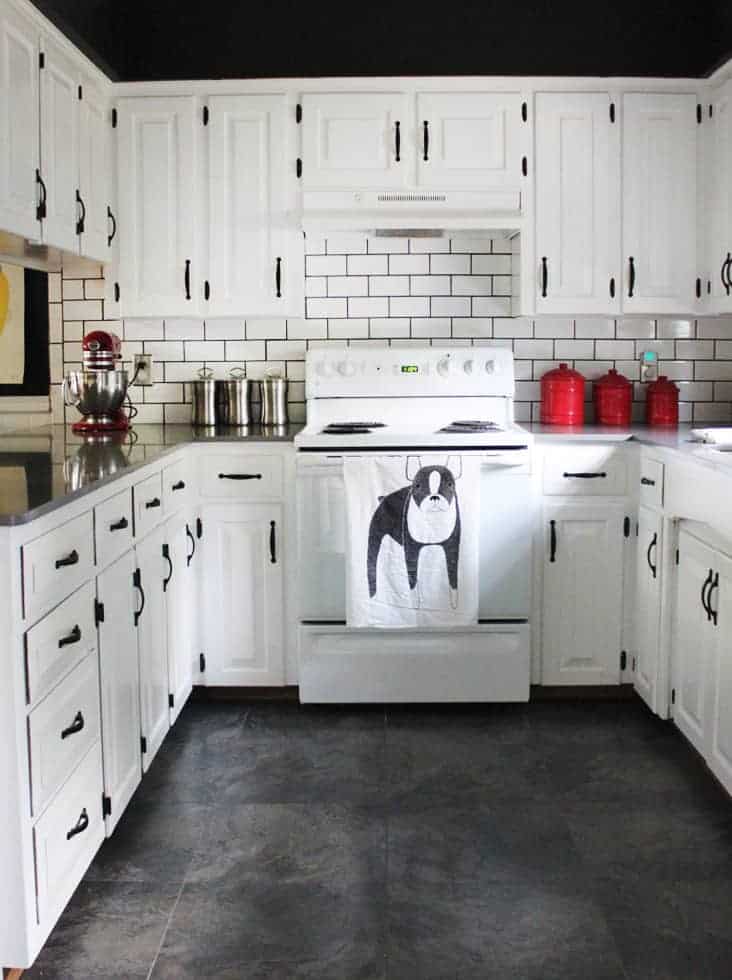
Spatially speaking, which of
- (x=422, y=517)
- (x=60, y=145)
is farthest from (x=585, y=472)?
(x=60, y=145)

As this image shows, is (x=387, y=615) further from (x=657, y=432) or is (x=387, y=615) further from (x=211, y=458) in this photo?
(x=657, y=432)

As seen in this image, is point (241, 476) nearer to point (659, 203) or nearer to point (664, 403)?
point (664, 403)

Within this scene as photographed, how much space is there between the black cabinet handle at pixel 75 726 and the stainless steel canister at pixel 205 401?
2.02 metres

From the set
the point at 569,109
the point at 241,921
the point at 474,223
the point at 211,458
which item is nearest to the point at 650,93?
the point at 569,109

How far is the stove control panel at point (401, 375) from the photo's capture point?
402cm

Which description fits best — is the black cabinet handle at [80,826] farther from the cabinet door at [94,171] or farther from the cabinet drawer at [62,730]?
the cabinet door at [94,171]

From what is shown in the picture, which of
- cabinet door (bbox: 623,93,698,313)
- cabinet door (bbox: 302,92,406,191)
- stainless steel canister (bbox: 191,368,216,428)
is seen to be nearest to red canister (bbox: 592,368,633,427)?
cabinet door (bbox: 623,93,698,313)

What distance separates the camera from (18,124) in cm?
298

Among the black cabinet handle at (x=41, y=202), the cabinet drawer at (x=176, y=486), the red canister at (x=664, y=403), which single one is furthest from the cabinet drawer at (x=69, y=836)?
the red canister at (x=664, y=403)

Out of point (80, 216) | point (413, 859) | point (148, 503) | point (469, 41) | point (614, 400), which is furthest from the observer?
point (614, 400)

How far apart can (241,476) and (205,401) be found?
0.60 meters

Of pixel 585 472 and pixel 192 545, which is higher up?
pixel 585 472

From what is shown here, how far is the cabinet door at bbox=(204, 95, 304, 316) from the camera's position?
155 inches

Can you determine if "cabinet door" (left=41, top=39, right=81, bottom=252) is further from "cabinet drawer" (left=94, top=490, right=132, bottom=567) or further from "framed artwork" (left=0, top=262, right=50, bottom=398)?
"cabinet drawer" (left=94, top=490, right=132, bottom=567)
